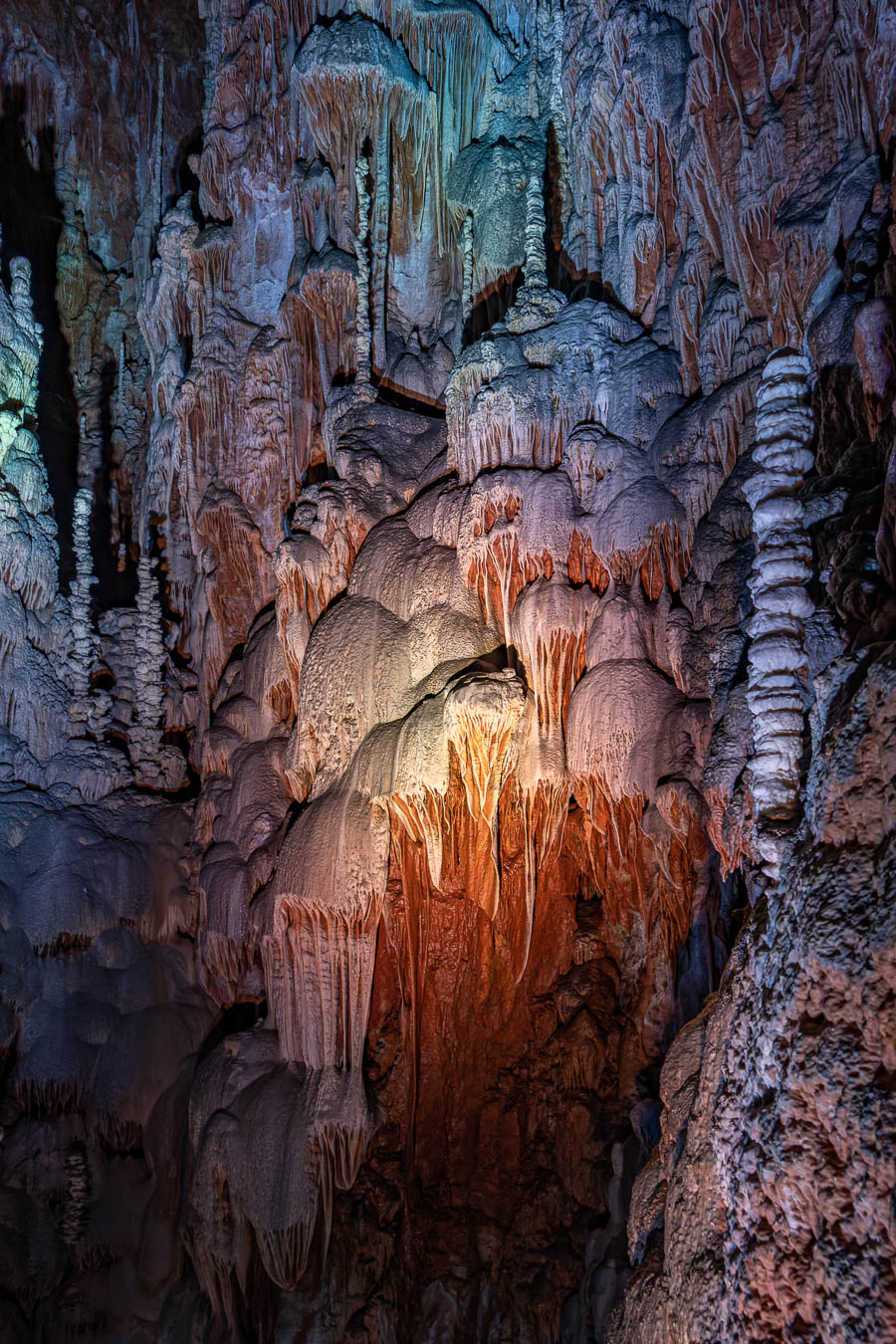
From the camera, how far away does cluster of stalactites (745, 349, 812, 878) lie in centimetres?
369

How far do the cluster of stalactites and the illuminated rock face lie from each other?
2 cm

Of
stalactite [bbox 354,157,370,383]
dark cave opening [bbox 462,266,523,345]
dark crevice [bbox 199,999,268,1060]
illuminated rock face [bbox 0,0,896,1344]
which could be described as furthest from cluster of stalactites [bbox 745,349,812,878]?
dark crevice [bbox 199,999,268,1060]

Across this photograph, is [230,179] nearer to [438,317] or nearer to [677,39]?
[438,317]

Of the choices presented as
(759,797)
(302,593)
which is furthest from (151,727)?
(759,797)

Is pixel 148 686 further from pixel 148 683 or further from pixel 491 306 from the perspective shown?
pixel 491 306

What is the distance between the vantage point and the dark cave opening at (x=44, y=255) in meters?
12.5

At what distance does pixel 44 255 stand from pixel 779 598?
11.5 meters

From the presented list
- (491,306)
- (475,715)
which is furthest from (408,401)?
(475,715)

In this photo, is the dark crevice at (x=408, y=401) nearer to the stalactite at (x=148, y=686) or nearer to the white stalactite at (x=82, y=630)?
the stalactite at (x=148, y=686)

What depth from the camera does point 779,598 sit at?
3857 millimetres

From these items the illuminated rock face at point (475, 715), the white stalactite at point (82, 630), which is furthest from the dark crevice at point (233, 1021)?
the white stalactite at point (82, 630)

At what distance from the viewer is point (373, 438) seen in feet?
28.7

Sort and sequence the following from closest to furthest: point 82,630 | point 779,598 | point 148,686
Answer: point 779,598 → point 148,686 → point 82,630

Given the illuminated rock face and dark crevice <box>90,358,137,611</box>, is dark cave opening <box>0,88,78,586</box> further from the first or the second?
the illuminated rock face
